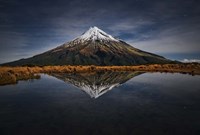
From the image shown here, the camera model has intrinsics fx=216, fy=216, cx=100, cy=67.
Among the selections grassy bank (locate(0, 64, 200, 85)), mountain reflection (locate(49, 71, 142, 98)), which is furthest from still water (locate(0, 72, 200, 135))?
grassy bank (locate(0, 64, 200, 85))

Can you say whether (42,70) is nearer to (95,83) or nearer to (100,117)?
(95,83)

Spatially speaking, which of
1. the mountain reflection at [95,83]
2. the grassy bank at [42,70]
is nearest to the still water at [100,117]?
the mountain reflection at [95,83]

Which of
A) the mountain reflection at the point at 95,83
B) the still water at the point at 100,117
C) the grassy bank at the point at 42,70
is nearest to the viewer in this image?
the still water at the point at 100,117

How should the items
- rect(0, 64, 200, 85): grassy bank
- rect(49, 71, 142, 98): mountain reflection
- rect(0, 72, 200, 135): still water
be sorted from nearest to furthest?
rect(0, 72, 200, 135): still water, rect(49, 71, 142, 98): mountain reflection, rect(0, 64, 200, 85): grassy bank

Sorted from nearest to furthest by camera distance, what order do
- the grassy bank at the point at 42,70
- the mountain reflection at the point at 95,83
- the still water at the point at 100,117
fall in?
the still water at the point at 100,117 → the mountain reflection at the point at 95,83 → the grassy bank at the point at 42,70

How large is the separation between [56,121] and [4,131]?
8.94 feet

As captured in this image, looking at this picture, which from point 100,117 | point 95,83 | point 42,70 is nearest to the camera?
point 100,117

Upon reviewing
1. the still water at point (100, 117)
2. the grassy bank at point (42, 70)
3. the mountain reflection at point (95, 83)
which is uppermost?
the grassy bank at point (42, 70)

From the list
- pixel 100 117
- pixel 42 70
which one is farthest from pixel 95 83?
pixel 42 70

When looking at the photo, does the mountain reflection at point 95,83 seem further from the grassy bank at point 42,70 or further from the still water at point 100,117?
the grassy bank at point 42,70

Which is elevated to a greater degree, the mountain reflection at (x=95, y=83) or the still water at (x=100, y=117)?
the mountain reflection at (x=95, y=83)

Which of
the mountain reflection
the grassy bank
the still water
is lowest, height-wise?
the still water

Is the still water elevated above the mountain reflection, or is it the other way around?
the mountain reflection

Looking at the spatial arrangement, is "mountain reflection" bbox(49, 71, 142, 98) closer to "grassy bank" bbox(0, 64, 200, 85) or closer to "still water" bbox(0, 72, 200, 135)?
"still water" bbox(0, 72, 200, 135)
